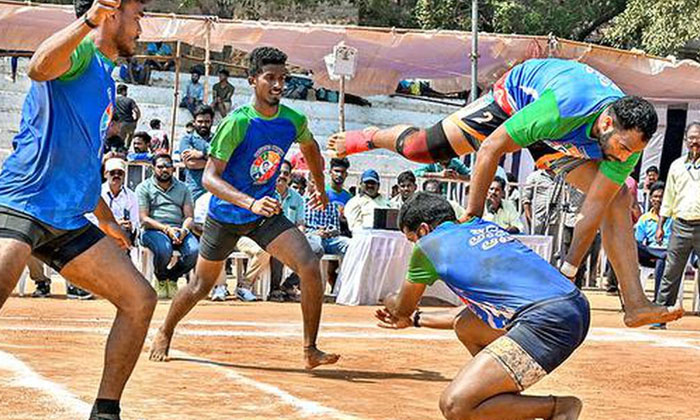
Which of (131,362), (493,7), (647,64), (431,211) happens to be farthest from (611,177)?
(493,7)

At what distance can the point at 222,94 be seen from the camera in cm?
2481

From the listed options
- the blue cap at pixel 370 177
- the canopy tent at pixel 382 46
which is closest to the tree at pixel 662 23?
the canopy tent at pixel 382 46

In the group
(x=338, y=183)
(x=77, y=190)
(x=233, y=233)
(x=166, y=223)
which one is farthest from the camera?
(x=338, y=183)

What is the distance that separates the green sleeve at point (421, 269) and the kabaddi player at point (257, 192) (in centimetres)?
241

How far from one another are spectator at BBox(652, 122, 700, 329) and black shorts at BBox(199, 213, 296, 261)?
21.3ft

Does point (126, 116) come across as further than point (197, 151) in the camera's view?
Answer: Yes

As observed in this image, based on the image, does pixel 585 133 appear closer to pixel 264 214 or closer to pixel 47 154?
pixel 264 214

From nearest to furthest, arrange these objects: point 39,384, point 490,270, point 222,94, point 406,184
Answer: point 490,270 → point 39,384 → point 406,184 → point 222,94

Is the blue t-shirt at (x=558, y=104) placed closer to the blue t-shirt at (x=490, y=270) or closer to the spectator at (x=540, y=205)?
the blue t-shirt at (x=490, y=270)

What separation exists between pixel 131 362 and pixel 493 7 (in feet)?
89.6

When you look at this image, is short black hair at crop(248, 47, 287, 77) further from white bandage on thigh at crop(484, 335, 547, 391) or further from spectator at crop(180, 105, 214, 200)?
spectator at crop(180, 105, 214, 200)

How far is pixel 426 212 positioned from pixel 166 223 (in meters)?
8.60

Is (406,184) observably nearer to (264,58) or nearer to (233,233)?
(233,233)

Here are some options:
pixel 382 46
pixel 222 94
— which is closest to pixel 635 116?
pixel 382 46
